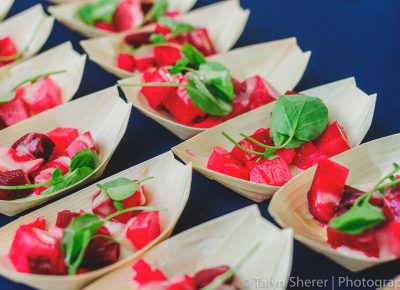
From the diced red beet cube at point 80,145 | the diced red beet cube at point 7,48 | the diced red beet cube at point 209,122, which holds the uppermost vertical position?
the diced red beet cube at point 7,48

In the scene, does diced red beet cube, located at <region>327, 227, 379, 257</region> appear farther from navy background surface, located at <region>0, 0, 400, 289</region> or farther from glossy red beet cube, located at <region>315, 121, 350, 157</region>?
glossy red beet cube, located at <region>315, 121, 350, 157</region>

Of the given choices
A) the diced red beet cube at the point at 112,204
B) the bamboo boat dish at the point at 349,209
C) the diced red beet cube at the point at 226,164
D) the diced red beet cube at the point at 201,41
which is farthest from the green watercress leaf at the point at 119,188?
the diced red beet cube at the point at 201,41

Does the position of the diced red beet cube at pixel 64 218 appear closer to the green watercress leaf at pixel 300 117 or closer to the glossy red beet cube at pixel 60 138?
the glossy red beet cube at pixel 60 138

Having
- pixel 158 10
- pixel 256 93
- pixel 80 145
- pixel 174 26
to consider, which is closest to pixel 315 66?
pixel 256 93

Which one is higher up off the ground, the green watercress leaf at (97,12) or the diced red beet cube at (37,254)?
the green watercress leaf at (97,12)

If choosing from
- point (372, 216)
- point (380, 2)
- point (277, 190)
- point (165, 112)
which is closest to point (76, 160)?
point (165, 112)

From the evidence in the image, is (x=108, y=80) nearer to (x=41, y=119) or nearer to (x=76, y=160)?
(x=41, y=119)

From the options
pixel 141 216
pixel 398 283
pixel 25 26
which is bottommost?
pixel 398 283
